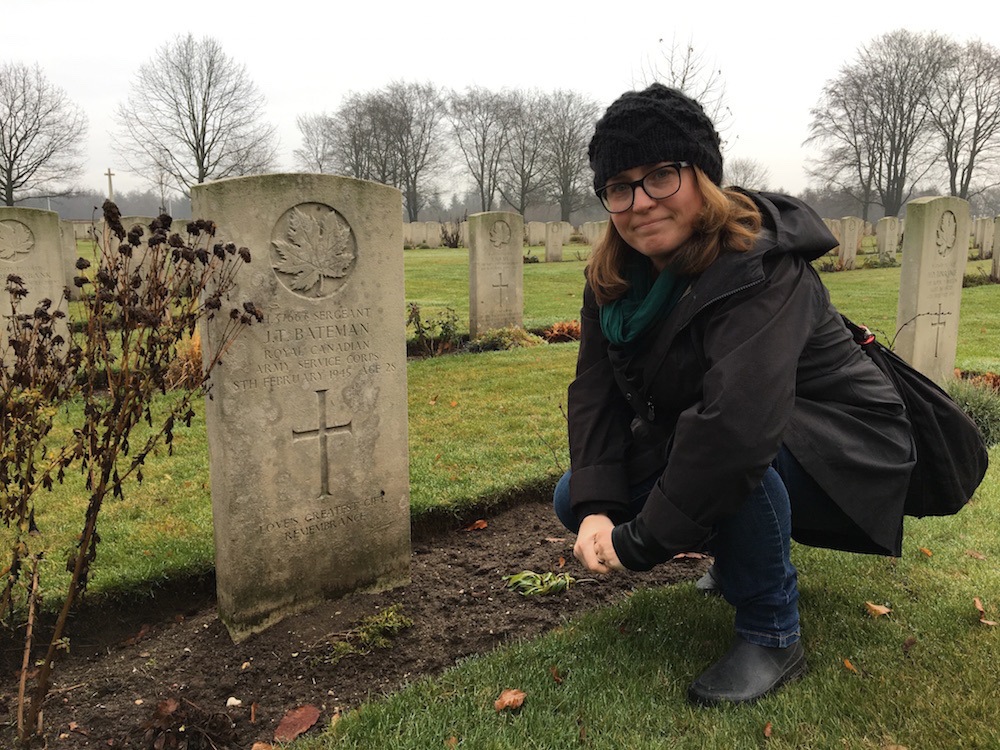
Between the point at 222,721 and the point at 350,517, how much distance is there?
105cm

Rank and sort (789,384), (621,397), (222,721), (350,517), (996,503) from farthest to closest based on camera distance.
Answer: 1. (996,503)
2. (350,517)
3. (621,397)
4. (222,721)
5. (789,384)

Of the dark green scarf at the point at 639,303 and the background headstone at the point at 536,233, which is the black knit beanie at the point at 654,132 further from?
the background headstone at the point at 536,233

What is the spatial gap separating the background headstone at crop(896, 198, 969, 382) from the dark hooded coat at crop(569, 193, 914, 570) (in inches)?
205

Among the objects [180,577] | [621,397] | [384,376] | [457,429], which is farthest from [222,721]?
[457,429]

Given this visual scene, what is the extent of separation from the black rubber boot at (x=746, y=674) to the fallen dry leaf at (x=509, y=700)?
539 millimetres

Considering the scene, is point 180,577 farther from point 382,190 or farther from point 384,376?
point 382,190

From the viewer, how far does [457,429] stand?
5.71 m

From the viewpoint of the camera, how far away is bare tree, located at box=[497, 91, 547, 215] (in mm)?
55125

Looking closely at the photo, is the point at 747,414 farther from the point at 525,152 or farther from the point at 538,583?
the point at 525,152

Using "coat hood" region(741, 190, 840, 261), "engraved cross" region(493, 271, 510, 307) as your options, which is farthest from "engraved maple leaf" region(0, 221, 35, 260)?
"coat hood" region(741, 190, 840, 261)

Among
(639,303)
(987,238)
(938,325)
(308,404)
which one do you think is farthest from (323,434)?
(987,238)

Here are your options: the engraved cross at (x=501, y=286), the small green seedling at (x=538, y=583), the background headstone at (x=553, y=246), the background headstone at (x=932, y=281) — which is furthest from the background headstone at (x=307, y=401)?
the background headstone at (x=553, y=246)

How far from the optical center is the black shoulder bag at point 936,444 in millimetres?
2291

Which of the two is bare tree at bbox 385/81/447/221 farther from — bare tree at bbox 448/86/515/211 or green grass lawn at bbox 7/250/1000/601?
green grass lawn at bbox 7/250/1000/601
